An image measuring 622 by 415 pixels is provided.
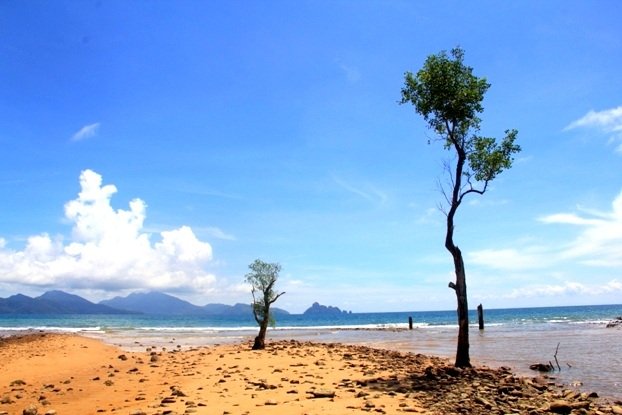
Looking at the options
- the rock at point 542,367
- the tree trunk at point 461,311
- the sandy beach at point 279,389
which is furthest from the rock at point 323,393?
the rock at point 542,367

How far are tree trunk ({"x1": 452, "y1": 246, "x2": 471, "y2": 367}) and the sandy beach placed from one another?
2.81 feet

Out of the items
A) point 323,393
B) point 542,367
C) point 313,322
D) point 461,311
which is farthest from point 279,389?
point 313,322

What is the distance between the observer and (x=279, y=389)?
47.0 ft

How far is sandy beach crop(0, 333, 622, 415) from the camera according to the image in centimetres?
1178

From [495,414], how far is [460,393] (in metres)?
2.26

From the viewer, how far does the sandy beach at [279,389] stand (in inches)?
464

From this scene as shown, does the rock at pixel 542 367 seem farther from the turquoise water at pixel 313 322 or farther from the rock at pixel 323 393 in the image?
the turquoise water at pixel 313 322

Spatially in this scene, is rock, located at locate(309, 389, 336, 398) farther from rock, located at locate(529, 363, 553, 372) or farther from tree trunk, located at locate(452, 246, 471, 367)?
rock, located at locate(529, 363, 553, 372)

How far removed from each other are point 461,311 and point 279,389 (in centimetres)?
744

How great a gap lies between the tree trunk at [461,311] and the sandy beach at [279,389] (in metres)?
0.86

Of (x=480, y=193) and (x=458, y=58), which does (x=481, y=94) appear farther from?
(x=480, y=193)

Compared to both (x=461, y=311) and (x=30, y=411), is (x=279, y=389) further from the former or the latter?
(x=461, y=311)

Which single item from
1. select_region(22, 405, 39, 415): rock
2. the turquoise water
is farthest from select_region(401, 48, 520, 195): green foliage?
the turquoise water

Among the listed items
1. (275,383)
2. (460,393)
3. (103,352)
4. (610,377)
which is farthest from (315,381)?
(103,352)
